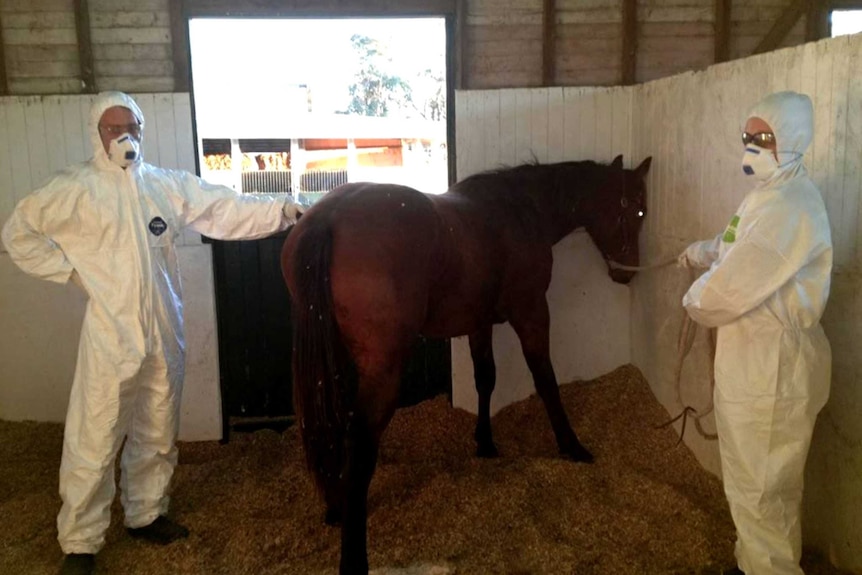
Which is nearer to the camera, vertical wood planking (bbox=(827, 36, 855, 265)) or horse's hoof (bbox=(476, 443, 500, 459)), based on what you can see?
vertical wood planking (bbox=(827, 36, 855, 265))

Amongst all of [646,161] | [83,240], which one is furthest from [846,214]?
[83,240]

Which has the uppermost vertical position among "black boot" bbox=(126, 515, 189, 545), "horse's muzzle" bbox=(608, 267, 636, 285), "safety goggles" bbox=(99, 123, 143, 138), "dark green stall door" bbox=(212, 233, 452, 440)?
"safety goggles" bbox=(99, 123, 143, 138)

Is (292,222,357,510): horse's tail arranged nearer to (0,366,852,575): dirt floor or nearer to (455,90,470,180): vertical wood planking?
(0,366,852,575): dirt floor

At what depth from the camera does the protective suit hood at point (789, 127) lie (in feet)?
6.54

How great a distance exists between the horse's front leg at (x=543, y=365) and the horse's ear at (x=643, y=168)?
0.90m

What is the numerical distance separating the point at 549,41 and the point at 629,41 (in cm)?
49

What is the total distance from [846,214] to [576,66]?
2.14 metres

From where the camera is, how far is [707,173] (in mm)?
2994

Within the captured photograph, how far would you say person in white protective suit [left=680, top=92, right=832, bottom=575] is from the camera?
77.4 inches

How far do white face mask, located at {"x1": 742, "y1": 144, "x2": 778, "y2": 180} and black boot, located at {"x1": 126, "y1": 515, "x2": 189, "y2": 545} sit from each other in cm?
253

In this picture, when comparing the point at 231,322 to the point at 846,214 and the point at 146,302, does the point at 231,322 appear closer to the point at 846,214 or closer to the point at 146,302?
the point at 146,302

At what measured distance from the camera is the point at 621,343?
4.13 meters

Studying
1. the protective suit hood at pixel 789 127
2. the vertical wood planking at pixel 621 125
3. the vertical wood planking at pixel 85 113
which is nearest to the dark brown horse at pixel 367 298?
the vertical wood planking at pixel 621 125

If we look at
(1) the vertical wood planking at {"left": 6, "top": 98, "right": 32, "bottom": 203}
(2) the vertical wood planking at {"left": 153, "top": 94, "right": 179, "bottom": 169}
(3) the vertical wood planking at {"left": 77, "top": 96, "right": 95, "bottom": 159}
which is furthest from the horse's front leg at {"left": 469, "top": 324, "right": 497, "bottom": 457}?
(1) the vertical wood planking at {"left": 6, "top": 98, "right": 32, "bottom": 203}
